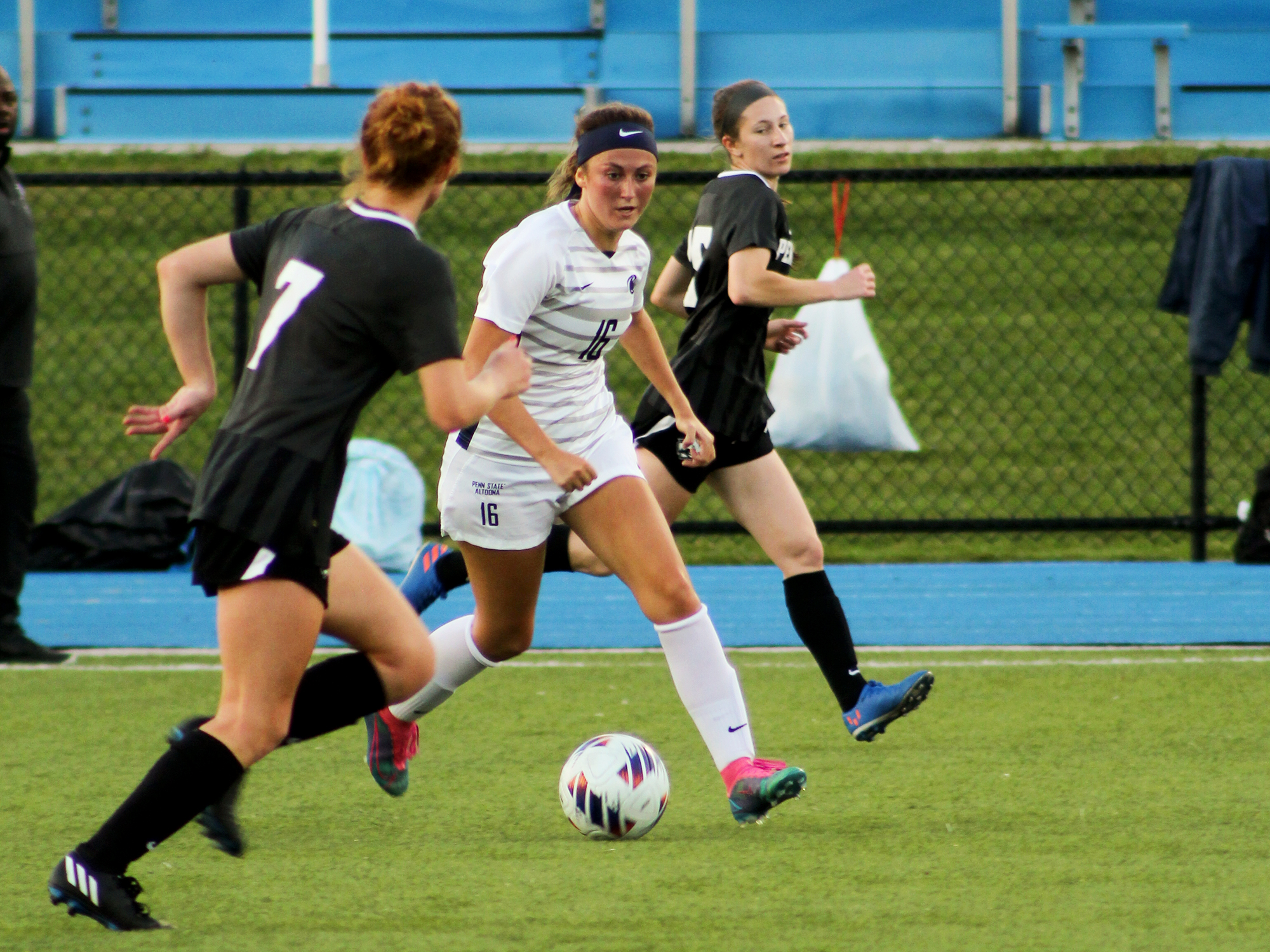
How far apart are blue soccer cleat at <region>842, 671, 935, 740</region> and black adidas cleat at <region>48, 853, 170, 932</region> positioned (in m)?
2.11

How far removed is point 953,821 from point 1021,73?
1395 cm

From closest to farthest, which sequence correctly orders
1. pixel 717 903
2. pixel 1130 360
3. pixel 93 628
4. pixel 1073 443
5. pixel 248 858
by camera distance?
pixel 717 903
pixel 248 858
pixel 93 628
pixel 1073 443
pixel 1130 360

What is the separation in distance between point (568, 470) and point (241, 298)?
577 centimetres

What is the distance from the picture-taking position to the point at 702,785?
15.5 feet

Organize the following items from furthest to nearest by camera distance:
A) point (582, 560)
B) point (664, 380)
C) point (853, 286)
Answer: point (582, 560)
point (853, 286)
point (664, 380)

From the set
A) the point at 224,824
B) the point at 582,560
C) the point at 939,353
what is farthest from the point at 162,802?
the point at 939,353

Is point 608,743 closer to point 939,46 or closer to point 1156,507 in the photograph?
point 1156,507

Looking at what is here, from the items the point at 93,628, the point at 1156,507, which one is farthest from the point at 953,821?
the point at 1156,507

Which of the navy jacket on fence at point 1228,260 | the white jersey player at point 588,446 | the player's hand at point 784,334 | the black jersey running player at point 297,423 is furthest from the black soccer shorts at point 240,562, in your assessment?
the navy jacket on fence at point 1228,260

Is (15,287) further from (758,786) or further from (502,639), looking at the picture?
(758,786)

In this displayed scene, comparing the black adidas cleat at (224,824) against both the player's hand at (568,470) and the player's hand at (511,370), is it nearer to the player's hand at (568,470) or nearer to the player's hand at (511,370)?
the player's hand at (568,470)

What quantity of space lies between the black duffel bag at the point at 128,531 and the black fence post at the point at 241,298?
74 centimetres

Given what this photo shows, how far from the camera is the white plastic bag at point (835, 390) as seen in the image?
9680 millimetres

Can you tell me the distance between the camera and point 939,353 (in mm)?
12430
